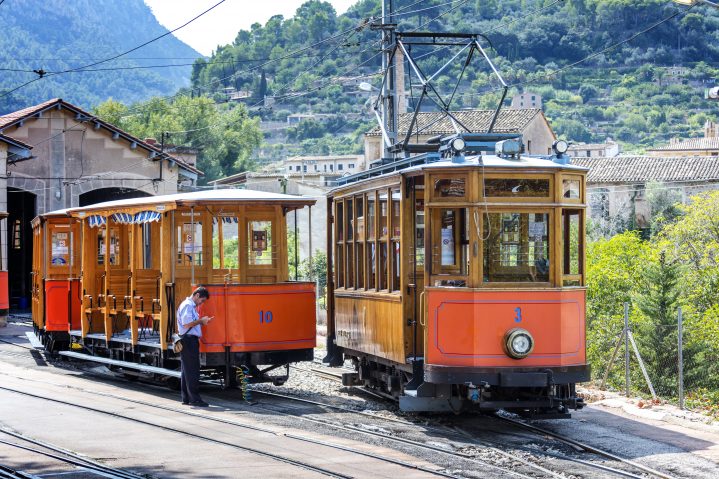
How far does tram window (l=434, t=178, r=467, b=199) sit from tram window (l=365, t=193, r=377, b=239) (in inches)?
70.3

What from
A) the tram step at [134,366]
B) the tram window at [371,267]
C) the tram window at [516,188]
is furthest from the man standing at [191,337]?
the tram window at [516,188]

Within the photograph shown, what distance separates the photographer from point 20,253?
42.2 meters

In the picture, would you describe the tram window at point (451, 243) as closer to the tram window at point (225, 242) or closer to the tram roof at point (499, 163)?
the tram roof at point (499, 163)

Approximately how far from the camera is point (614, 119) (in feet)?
577

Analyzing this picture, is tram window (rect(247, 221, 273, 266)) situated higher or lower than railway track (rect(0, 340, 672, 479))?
higher

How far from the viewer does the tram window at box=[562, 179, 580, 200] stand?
1258cm

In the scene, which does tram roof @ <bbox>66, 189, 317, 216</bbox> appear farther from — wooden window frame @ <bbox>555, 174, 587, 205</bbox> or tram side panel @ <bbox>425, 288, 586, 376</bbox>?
wooden window frame @ <bbox>555, 174, 587, 205</bbox>

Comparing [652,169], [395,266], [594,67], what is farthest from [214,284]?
[594,67]

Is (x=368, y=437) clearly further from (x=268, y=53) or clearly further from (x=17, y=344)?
(x=268, y=53)

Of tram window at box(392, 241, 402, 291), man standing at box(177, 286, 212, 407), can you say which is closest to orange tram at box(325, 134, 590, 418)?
tram window at box(392, 241, 402, 291)

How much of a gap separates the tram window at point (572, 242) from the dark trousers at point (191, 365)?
16.9ft

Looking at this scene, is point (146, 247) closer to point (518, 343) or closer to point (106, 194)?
point (518, 343)

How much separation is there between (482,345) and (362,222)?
316cm

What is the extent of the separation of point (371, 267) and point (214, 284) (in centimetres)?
245
